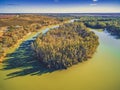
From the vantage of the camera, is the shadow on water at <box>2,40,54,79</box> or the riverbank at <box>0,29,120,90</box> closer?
the riverbank at <box>0,29,120,90</box>

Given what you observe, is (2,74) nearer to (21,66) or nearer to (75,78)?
(21,66)

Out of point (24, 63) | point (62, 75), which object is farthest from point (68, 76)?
point (24, 63)

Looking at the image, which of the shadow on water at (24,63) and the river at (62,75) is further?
the shadow on water at (24,63)

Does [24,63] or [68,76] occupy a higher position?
[24,63]

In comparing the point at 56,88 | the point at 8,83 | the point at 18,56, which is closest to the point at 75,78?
the point at 56,88

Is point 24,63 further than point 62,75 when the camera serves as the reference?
Yes

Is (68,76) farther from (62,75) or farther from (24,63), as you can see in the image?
(24,63)
